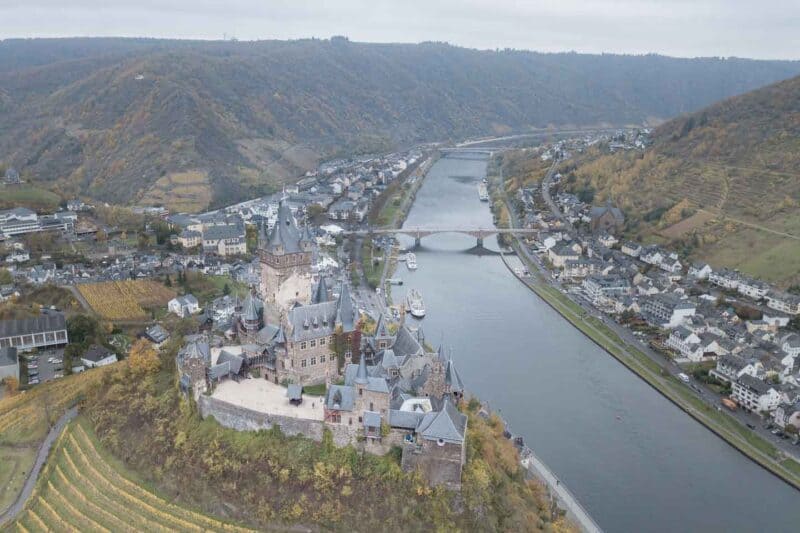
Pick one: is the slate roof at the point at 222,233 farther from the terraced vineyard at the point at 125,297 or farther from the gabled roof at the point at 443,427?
the gabled roof at the point at 443,427

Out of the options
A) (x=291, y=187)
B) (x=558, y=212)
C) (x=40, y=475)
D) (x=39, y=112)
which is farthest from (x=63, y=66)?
(x=40, y=475)

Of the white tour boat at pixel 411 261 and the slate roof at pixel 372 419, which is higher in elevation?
the slate roof at pixel 372 419

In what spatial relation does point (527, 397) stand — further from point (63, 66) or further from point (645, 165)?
point (63, 66)

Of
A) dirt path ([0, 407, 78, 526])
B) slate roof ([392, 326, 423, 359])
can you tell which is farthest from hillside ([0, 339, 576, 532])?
slate roof ([392, 326, 423, 359])

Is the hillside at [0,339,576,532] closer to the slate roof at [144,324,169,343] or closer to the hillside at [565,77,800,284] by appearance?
the slate roof at [144,324,169,343]

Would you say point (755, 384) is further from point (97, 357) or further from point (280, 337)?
point (97, 357)

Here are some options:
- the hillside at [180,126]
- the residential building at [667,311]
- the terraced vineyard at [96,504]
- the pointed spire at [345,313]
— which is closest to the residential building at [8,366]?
the terraced vineyard at [96,504]
